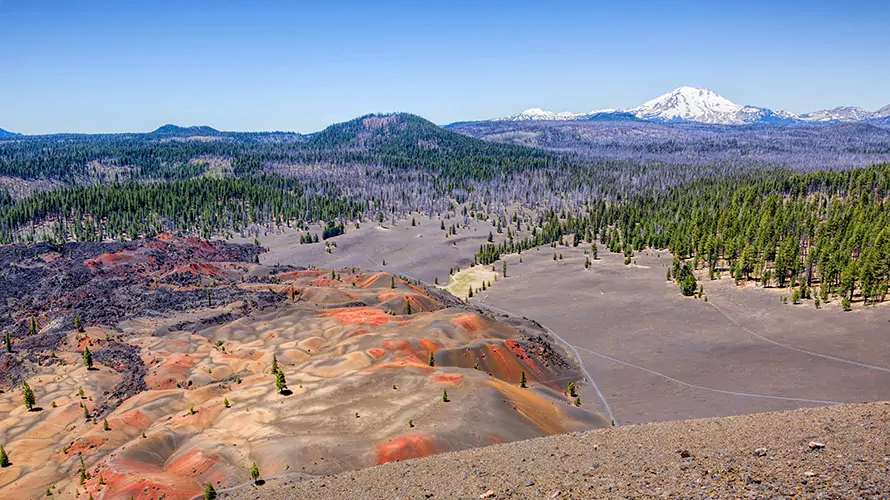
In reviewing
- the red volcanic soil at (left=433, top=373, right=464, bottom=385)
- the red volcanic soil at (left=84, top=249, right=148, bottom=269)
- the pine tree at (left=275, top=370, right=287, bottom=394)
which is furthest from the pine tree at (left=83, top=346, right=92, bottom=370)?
the red volcanic soil at (left=84, top=249, right=148, bottom=269)

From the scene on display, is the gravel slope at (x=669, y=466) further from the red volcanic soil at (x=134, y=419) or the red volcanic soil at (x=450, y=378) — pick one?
the red volcanic soil at (x=134, y=419)

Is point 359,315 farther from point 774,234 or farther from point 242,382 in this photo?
point 774,234

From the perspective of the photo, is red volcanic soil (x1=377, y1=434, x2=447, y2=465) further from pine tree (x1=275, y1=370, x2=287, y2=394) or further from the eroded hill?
pine tree (x1=275, y1=370, x2=287, y2=394)

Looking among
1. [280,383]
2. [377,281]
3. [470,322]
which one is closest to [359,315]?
[470,322]

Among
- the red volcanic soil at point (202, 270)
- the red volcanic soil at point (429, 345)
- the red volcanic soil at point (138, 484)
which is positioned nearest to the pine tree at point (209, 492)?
the red volcanic soil at point (138, 484)

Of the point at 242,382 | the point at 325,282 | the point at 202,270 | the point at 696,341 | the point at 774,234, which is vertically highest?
the point at 774,234

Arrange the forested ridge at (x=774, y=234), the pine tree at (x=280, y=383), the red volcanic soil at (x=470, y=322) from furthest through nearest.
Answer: the forested ridge at (x=774, y=234) → the red volcanic soil at (x=470, y=322) → the pine tree at (x=280, y=383)
